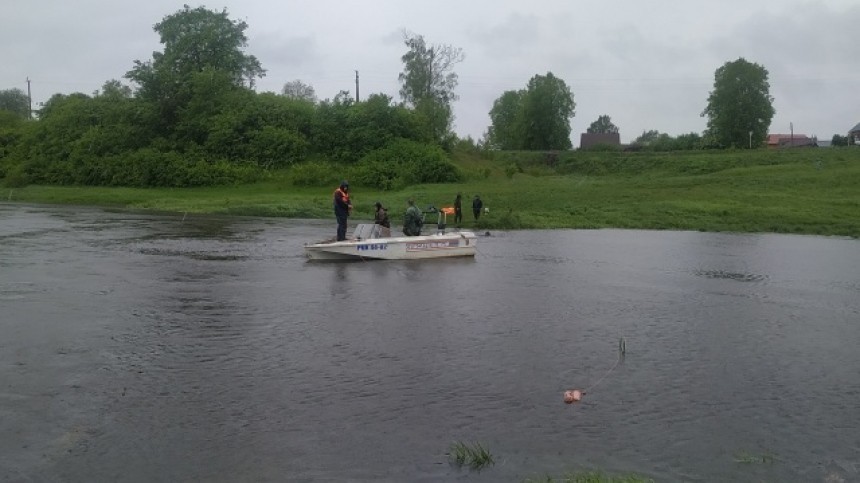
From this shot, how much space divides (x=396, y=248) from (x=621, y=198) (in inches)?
906

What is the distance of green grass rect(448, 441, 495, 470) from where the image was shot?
7164 mm

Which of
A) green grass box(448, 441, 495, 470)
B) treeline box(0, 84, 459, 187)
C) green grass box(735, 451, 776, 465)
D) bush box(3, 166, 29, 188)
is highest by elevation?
treeline box(0, 84, 459, 187)

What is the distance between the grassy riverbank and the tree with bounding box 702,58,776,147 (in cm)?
2407

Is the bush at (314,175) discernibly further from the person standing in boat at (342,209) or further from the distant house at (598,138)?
the distant house at (598,138)

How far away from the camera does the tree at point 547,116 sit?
330 ft

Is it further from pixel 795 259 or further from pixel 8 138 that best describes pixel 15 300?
pixel 8 138

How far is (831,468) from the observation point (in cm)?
724

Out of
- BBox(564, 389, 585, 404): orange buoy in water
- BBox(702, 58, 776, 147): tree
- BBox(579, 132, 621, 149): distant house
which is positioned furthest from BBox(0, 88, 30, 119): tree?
BBox(564, 389, 585, 404): orange buoy in water

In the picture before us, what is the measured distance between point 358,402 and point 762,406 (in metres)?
4.58

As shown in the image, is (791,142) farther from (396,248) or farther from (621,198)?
(396,248)

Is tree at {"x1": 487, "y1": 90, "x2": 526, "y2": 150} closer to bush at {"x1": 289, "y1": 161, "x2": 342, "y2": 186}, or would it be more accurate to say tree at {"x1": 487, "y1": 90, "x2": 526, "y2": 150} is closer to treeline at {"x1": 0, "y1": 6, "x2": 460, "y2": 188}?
treeline at {"x1": 0, "y1": 6, "x2": 460, "y2": 188}

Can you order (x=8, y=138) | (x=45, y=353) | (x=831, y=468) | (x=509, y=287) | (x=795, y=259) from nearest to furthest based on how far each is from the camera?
(x=831, y=468) → (x=45, y=353) → (x=509, y=287) → (x=795, y=259) → (x=8, y=138)

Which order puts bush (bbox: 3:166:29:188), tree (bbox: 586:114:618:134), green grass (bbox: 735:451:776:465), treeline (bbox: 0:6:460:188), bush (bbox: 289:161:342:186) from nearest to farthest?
green grass (bbox: 735:451:776:465)
bush (bbox: 289:161:342:186)
treeline (bbox: 0:6:460:188)
bush (bbox: 3:166:29:188)
tree (bbox: 586:114:618:134)

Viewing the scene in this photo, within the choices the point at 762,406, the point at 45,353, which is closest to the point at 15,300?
the point at 45,353
